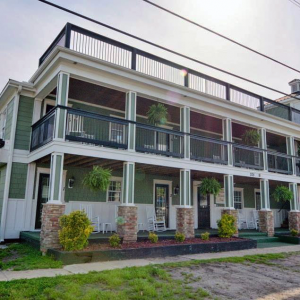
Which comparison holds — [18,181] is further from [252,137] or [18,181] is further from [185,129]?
[252,137]

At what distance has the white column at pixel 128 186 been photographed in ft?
32.2

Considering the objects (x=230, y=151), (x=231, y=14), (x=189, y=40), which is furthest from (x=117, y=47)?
(x=230, y=151)

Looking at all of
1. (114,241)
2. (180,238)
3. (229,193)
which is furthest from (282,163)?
(114,241)

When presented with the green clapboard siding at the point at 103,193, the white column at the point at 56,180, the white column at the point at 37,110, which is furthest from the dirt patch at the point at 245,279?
the white column at the point at 37,110

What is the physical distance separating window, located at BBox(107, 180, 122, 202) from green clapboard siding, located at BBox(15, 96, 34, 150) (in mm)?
3611

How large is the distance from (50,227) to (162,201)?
258 inches

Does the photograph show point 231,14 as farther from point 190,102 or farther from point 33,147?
point 33,147

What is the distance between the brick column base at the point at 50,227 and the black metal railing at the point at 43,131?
210cm

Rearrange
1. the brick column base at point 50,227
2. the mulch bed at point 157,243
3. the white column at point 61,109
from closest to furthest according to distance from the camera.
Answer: the brick column base at point 50,227 → the mulch bed at point 157,243 → the white column at point 61,109

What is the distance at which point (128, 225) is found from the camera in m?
9.61

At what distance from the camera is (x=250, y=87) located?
14500 millimetres

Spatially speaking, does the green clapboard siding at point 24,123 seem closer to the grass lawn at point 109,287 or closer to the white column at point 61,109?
the white column at point 61,109

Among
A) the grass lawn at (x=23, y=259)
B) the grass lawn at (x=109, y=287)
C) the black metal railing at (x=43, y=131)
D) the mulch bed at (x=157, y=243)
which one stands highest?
the black metal railing at (x=43, y=131)

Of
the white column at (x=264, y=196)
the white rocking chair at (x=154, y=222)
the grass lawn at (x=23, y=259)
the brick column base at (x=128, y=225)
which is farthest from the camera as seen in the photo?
the white column at (x=264, y=196)
